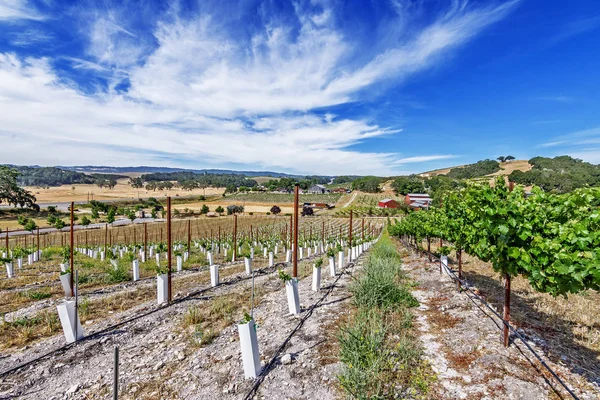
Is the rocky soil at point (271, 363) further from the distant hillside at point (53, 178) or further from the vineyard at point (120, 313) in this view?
the distant hillside at point (53, 178)

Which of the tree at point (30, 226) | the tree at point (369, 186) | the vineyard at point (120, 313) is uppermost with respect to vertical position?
the tree at point (369, 186)

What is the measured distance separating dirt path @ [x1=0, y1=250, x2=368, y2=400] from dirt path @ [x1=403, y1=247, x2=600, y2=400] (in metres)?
1.69

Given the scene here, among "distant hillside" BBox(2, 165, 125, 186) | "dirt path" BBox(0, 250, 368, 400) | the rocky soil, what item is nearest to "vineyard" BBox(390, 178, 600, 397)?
Answer: the rocky soil

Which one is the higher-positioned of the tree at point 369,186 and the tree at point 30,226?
the tree at point 369,186

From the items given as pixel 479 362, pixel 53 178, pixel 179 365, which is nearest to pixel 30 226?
pixel 179 365

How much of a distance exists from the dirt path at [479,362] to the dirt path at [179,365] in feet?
5.53

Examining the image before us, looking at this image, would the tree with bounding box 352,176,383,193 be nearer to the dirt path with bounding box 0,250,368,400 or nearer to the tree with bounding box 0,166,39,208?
the tree with bounding box 0,166,39,208

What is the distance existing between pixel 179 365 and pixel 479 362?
15.5 ft

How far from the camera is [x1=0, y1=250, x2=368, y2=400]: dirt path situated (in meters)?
3.90

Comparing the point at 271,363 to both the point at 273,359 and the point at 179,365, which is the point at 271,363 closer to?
the point at 273,359

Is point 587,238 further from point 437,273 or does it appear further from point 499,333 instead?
point 437,273

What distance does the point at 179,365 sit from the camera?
463 centimetres

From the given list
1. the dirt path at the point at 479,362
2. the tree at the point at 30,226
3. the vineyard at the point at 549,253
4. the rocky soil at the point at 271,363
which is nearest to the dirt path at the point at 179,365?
the rocky soil at the point at 271,363

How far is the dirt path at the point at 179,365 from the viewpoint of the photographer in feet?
12.8
